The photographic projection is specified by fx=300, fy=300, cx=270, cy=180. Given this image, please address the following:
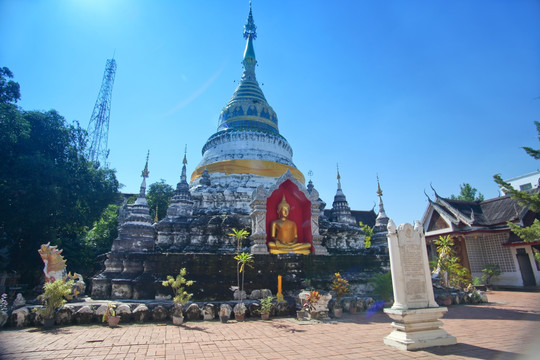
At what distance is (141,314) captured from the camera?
7.63 meters

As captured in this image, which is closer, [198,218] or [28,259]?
[198,218]

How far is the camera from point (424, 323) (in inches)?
220

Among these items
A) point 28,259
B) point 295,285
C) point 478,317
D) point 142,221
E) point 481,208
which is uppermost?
point 481,208

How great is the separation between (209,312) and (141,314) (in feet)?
5.57

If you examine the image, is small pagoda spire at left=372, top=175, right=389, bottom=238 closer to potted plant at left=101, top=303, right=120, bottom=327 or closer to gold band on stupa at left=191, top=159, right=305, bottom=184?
gold band on stupa at left=191, top=159, right=305, bottom=184

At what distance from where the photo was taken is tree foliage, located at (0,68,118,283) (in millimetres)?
15844

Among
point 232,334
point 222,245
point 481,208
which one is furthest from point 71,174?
point 481,208

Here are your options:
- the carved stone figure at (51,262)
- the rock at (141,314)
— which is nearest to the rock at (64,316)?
the rock at (141,314)

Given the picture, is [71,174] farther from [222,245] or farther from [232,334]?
[232,334]

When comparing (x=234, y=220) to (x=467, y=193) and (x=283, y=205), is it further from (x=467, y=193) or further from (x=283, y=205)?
(x=467, y=193)

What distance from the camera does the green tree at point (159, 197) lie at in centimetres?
3184

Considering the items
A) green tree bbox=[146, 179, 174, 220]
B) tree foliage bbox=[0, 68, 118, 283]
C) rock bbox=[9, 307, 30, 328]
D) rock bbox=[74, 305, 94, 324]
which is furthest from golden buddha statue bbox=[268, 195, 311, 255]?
green tree bbox=[146, 179, 174, 220]

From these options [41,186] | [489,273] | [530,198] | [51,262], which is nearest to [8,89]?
[41,186]

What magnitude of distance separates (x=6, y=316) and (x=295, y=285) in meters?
7.86
